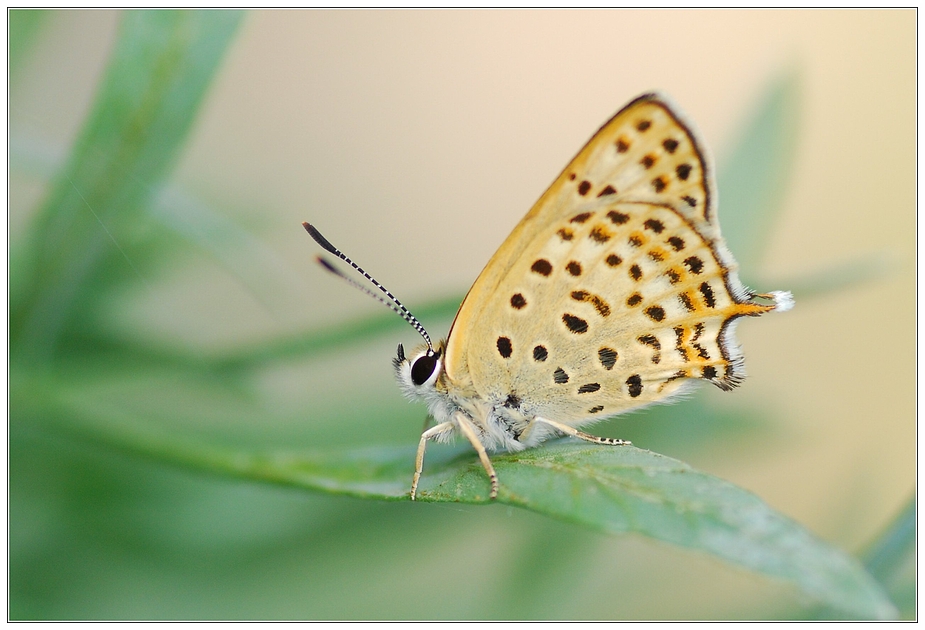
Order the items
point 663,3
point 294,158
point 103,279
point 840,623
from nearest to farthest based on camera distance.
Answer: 1. point 840,623
2. point 103,279
3. point 663,3
4. point 294,158

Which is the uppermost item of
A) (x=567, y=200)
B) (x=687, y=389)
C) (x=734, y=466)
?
(x=567, y=200)

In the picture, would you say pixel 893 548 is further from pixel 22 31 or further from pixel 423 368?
pixel 22 31

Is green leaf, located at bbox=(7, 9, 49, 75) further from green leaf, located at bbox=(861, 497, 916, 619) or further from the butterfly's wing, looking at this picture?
green leaf, located at bbox=(861, 497, 916, 619)

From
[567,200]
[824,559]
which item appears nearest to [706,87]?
[567,200]

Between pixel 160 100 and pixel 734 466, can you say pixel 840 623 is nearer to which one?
pixel 734 466

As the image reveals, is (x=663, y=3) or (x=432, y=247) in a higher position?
(x=663, y=3)

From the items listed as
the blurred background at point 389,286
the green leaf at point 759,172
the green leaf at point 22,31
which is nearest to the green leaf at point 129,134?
the blurred background at point 389,286

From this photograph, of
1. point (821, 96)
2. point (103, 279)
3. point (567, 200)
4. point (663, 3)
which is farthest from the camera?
point (821, 96)
